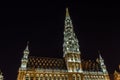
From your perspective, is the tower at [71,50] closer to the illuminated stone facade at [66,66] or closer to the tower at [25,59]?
the illuminated stone facade at [66,66]

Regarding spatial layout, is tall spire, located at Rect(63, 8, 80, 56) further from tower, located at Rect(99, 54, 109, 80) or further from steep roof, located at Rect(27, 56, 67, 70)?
tower, located at Rect(99, 54, 109, 80)

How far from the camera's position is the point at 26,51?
251 ft

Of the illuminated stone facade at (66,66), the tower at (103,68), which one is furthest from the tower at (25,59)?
A: the tower at (103,68)

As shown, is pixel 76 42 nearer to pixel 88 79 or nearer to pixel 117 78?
pixel 88 79

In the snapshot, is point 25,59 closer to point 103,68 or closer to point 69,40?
point 69,40

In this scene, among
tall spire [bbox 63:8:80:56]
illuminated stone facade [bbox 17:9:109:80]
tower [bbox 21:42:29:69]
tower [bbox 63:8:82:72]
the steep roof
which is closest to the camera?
illuminated stone facade [bbox 17:9:109:80]

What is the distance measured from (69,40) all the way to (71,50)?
5.34 metres

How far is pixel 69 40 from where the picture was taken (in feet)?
275

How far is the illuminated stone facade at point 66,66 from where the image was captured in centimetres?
7075

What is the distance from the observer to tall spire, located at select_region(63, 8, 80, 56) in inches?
3209

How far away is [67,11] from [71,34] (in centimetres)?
1453

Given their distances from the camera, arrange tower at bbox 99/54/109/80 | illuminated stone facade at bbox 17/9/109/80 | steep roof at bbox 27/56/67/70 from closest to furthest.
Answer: illuminated stone facade at bbox 17/9/109/80
steep roof at bbox 27/56/67/70
tower at bbox 99/54/109/80

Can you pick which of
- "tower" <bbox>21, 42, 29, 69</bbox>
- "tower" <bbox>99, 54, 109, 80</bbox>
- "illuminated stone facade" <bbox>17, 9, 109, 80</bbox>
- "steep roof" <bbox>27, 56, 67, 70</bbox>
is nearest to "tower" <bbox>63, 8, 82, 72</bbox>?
"illuminated stone facade" <bbox>17, 9, 109, 80</bbox>

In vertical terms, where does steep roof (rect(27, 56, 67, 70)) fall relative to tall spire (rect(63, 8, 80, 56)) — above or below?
below
